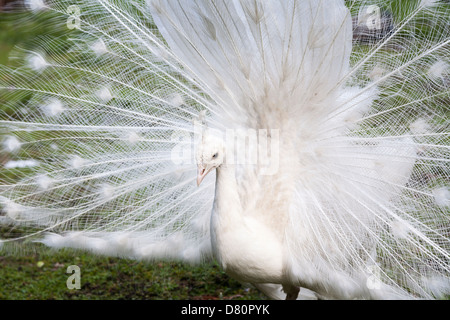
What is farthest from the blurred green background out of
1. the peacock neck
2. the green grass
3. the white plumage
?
the peacock neck

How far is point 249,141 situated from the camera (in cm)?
274

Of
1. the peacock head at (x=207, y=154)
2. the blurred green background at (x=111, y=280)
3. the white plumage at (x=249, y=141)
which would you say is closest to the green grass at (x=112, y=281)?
the blurred green background at (x=111, y=280)

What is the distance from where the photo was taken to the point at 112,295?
13.9 feet

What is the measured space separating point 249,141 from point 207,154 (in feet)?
1.11

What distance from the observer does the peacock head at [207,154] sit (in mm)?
2475

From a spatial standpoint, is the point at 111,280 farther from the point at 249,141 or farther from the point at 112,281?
the point at 249,141

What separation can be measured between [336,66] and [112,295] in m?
2.58

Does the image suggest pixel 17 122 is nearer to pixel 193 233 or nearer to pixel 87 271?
pixel 193 233

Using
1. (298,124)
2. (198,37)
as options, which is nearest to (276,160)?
(298,124)

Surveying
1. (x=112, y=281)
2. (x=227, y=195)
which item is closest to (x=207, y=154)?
(x=227, y=195)

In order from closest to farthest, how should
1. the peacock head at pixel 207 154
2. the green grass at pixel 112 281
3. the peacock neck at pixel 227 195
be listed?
the peacock head at pixel 207 154, the peacock neck at pixel 227 195, the green grass at pixel 112 281

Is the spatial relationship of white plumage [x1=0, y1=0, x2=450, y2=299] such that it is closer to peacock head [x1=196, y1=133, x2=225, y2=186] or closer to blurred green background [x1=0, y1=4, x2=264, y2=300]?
peacock head [x1=196, y1=133, x2=225, y2=186]

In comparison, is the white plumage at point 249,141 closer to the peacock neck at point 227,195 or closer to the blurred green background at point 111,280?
the peacock neck at point 227,195

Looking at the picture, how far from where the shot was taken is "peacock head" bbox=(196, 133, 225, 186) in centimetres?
247
